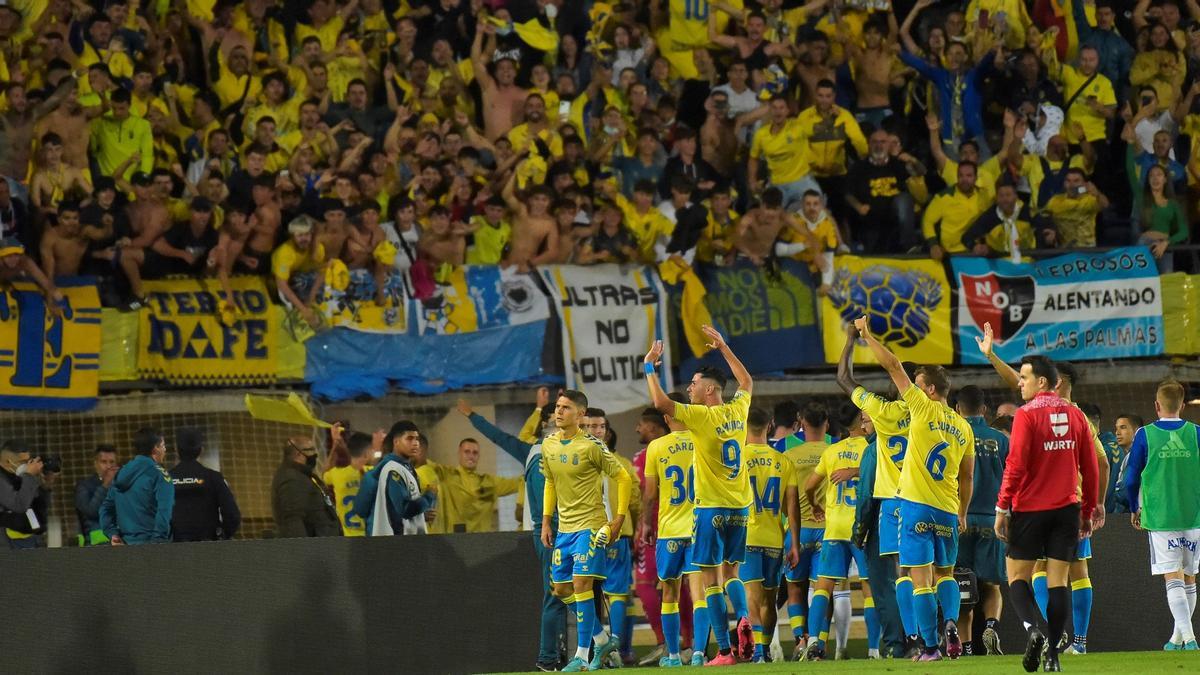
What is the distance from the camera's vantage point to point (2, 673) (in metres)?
13.4

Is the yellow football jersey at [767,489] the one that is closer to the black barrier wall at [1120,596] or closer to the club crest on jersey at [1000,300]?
the black barrier wall at [1120,596]

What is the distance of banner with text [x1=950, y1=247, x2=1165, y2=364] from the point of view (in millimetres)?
20672

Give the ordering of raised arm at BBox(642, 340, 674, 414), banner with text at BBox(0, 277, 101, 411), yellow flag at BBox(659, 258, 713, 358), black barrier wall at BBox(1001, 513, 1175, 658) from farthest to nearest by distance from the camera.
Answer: yellow flag at BBox(659, 258, 713, 358)
banner with text at BBox(0, 277, 101, 411)
black barrier wall at BBox(1001, 513, 1175, 658)
raised arm at BBox(642, 340, 674, 414)

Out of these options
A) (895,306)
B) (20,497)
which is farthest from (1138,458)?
(20,497)

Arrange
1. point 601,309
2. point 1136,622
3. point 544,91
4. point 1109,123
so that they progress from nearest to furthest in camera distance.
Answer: point 1136,622
point 601,309
point 544,91
point 1109,123

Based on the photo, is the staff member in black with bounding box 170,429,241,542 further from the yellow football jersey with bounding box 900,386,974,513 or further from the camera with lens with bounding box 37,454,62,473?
the yellow football jersey with bounding box 900,386,974,513

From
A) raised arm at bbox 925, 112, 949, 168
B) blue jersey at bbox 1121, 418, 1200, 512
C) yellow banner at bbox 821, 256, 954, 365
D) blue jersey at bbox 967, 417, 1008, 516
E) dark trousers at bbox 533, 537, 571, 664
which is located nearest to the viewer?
dark trousers at bbox 533, 537, 571, 664

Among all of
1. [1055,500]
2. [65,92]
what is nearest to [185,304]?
[65,92]

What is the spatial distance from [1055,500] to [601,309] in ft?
28.3

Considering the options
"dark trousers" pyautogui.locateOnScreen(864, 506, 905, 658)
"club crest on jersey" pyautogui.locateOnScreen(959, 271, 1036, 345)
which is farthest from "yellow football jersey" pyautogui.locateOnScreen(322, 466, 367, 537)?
"club crest on jersey" pyautogui.locateOnScreen(959, 271, 1036, 345)

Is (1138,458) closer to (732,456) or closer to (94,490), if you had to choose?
(732,456)

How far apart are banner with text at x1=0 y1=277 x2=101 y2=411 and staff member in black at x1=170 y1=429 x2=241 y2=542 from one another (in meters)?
2.71

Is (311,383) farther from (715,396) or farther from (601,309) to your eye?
(715,396)

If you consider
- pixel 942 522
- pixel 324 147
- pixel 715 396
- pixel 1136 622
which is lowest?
pixel 1136 622
